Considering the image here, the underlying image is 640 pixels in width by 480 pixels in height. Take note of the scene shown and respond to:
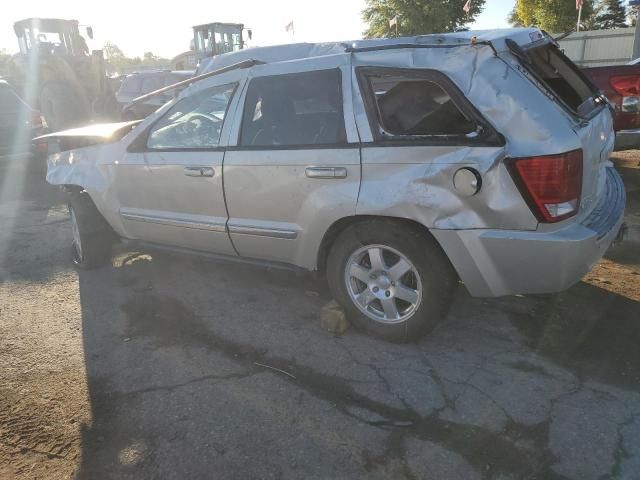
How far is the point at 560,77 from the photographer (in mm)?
3549

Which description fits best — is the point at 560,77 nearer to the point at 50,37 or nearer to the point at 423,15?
the point at 50,37

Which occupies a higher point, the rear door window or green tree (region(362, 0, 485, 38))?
green tree (region(362, 0, 485, 38))

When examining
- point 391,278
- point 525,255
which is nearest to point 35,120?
point 391,278

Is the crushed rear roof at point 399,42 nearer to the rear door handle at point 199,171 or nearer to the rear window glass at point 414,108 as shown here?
the rear window glass at point 414,108

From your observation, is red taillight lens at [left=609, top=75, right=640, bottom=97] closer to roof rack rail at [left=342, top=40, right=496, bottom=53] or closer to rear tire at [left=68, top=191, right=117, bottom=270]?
roof rack rail at [left=342, top=40, right=496, bottom=53]

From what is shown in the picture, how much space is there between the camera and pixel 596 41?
20.5 m

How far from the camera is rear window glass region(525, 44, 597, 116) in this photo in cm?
318

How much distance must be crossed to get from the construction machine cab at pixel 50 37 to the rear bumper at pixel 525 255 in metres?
14.0

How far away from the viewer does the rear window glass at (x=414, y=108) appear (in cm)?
288

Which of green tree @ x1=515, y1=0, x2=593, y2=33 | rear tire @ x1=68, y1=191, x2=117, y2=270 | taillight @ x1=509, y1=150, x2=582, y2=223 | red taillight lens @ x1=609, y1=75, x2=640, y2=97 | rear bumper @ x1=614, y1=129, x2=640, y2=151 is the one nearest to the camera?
taillight @ x1=509, y1=150, x2=582, y2=223

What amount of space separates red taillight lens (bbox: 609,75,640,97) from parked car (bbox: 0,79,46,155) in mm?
8842

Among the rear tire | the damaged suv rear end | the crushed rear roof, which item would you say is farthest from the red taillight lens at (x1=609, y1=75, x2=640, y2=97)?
the rear tire

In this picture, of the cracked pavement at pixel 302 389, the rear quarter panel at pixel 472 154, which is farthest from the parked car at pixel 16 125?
the rear quarter panel at pixel 472 154

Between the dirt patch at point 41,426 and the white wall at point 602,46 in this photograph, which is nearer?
the dirt patch at point 41,426
